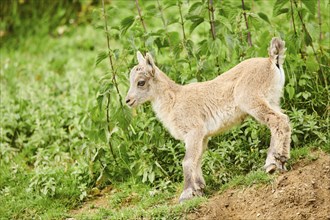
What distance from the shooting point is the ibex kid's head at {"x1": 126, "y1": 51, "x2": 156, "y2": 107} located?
8531mm

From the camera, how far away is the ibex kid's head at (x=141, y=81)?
28.0 feet

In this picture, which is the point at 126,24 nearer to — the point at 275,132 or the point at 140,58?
the point at 140,58

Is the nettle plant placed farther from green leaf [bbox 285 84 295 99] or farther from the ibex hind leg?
the ibex hind leg

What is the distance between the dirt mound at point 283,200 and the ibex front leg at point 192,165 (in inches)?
10.1

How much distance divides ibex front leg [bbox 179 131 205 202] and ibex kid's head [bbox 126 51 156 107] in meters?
0.83

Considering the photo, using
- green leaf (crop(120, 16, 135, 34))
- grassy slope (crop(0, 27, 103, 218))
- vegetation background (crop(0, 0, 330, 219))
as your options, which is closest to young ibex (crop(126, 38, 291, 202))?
vegetation background (crop(0, 0, 330, 219))

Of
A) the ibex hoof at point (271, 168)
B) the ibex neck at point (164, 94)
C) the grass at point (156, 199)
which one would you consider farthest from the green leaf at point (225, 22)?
the ibex hoof at point (271, 168)

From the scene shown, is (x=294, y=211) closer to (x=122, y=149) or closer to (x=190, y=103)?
(x=190, y=103)

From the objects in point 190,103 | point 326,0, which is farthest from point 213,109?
point 326,0

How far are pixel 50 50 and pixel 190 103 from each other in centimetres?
739

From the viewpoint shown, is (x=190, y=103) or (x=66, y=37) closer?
(x=190, y=103)

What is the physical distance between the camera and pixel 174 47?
9430 mm

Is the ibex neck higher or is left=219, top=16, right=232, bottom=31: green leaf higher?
left=219, top=16, right=232, bottom=31: green leaf

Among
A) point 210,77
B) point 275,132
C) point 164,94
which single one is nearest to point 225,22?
point 210,77
